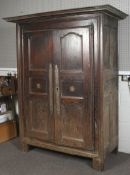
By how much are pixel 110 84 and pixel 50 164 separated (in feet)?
3.89

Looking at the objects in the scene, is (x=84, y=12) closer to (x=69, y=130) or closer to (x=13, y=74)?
(x=69, y=130)

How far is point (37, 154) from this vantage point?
341 centimetres

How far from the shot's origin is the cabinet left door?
10.4 feet

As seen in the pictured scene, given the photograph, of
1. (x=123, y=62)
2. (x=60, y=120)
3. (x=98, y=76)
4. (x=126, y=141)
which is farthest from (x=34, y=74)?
(x=126, y=141)

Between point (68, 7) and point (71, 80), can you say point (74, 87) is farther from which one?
point (68, 7)

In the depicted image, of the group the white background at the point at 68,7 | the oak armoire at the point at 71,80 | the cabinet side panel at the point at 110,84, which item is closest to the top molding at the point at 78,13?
the oak armoire at the point at 71,80

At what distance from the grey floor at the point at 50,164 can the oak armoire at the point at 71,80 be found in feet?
0.43

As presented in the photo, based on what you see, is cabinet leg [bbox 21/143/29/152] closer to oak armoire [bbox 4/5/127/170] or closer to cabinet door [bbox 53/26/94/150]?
oak armoire [bbox 4/5/127/170]

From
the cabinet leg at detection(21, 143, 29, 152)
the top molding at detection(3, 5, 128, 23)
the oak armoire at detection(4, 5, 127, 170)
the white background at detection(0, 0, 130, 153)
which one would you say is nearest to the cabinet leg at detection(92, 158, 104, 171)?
the oak armoire at detection(4, 5, 127, 170)

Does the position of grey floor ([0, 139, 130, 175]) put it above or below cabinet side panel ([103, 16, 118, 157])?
below

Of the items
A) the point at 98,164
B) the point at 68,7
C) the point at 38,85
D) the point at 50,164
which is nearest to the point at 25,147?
the point at 50,164

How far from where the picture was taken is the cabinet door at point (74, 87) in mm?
2908

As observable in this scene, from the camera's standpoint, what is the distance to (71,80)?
119 inches

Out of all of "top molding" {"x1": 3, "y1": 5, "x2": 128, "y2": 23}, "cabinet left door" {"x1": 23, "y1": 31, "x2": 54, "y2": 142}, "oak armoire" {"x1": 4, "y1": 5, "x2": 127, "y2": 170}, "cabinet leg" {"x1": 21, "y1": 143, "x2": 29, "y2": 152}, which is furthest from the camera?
"cabinet leg" {"x1": 21, "y1": 143, "x2": 29, "y2": 152}
